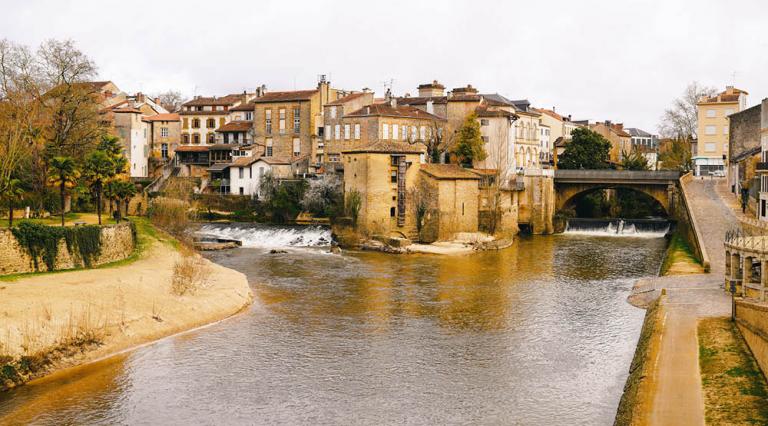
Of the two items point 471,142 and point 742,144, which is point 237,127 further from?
point 742,144

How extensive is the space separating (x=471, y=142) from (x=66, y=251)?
39004 mm

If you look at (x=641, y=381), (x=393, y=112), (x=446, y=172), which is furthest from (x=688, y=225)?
(x=641, y=381)

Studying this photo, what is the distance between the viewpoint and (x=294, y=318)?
30.0 metres

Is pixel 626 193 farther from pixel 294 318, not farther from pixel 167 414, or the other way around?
pixel 167 414

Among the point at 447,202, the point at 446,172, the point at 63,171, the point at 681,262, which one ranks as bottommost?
the point at 681,262

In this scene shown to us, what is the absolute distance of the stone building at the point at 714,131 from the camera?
74.8 m

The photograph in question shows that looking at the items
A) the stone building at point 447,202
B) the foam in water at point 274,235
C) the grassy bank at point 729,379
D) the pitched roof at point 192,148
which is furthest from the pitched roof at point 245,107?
the grassy bank at point 729,379

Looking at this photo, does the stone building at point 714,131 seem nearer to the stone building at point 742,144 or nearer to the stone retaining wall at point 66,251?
the stone building at point 742,144

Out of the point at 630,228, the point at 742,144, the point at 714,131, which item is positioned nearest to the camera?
the point at 742,144

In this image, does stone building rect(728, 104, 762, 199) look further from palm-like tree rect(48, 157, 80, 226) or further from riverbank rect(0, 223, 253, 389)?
palm-like tree rect(48, 157, 80, 226)

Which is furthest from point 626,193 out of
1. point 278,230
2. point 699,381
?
point 699,381

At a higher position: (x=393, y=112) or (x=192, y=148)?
(x=393, y=112)

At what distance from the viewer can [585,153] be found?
2884 inches

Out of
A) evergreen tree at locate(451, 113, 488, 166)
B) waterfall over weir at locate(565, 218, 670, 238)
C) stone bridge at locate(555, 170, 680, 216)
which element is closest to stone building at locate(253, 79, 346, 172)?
evergreen tree at locate(451, 113, 488, 166)
